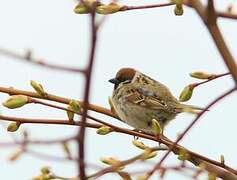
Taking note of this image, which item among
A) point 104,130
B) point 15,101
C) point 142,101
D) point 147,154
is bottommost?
point 142,101

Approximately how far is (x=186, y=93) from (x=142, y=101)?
287 cm

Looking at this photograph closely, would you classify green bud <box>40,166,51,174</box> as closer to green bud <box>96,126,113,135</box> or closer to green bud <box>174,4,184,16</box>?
green bud <box>96,126,113,135</box>

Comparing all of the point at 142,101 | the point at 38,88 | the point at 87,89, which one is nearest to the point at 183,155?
the point at 38,88

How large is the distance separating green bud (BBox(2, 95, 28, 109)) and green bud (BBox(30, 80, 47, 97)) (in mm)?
109

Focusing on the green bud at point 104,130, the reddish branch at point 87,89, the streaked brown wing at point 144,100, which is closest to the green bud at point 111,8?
the green bud at point 104,130

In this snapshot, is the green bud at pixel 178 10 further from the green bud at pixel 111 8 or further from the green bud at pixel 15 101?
the green bud at pixel 15 101

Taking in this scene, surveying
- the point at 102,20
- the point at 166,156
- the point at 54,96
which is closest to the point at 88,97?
the point at 102,20

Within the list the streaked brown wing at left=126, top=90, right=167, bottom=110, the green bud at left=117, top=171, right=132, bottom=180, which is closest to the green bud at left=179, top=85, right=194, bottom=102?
the green bud at left=117, top=171, right=132, bottom=180

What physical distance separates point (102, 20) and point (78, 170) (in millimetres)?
329

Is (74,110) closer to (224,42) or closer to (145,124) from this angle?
(224,42)

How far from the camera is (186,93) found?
1940 millimetres

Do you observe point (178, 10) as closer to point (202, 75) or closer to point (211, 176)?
point (202, 75)

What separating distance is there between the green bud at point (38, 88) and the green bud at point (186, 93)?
0.52m

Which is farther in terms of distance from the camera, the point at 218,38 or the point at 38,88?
the point at 38,88
